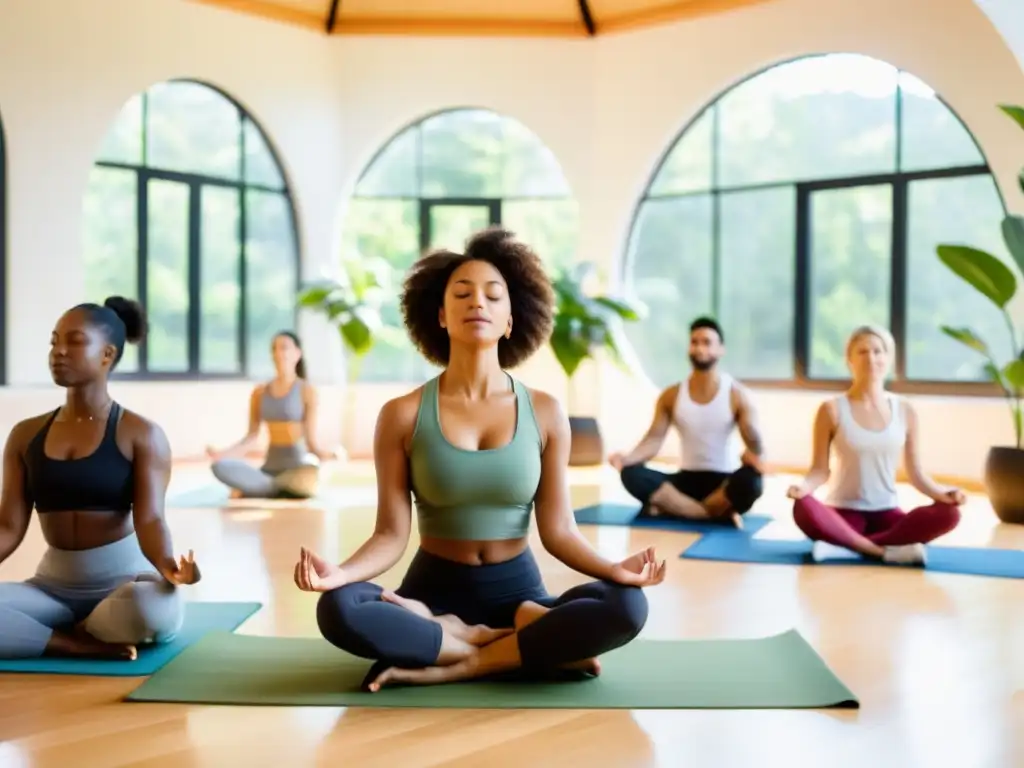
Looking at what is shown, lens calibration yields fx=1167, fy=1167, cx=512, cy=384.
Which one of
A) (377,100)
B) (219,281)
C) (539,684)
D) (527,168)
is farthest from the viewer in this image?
(527,168)

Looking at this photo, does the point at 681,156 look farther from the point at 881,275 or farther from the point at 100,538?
the point at 100,538

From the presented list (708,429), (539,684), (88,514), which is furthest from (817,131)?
(88,514)

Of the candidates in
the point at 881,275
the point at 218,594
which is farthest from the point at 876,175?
the point at 218,594

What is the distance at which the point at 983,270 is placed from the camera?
5.29 metres

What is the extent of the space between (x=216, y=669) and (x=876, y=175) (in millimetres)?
6088

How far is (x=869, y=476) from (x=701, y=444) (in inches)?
42.0

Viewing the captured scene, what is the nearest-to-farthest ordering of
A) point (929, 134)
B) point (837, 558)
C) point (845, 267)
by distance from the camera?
1. point (837, 558)
2. point (929, 134)
3. point (845, 267)

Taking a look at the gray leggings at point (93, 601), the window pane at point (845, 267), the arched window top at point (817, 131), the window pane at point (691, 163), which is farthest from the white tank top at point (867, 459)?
the window pane at point (691, 163)

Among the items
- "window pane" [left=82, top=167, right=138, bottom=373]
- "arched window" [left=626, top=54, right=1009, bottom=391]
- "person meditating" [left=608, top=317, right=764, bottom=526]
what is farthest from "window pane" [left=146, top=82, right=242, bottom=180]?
"person meditating" [left=608, top=317, right=764, bottom=526]

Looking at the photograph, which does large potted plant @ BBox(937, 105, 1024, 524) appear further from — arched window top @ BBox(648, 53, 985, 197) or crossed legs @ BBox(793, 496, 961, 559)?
arched window top @ BBox(648, 53, 985, 197)

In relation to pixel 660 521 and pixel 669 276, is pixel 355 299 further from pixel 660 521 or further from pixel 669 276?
pixel 660 521

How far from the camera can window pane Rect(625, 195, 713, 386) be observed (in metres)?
8.52

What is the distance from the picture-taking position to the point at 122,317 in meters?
2.99

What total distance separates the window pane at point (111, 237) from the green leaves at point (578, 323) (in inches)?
109
